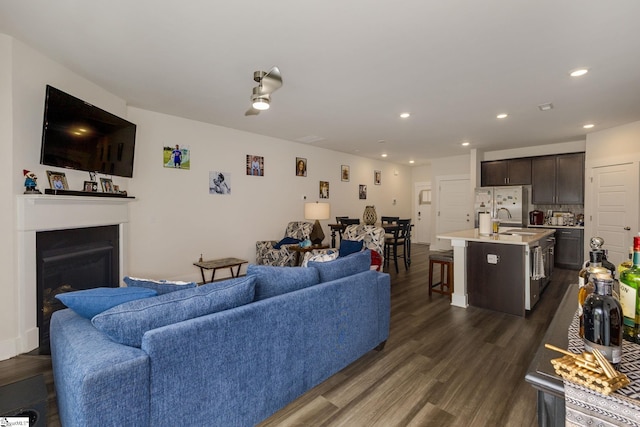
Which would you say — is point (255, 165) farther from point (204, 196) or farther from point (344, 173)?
point (344, 173)

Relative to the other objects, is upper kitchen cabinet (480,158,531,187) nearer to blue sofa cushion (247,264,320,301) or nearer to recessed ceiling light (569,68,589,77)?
recessed ceiling light (569,68,589,77)

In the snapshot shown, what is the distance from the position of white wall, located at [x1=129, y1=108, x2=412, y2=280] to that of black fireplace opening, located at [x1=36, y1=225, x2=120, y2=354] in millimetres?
526

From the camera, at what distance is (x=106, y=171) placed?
11.3ft

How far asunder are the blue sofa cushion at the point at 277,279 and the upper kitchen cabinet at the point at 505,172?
659 centimetres

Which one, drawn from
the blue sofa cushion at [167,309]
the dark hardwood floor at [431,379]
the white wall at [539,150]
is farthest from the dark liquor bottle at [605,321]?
the white wall at [539,150]

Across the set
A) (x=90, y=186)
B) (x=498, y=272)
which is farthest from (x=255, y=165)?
(x=498, y=272)

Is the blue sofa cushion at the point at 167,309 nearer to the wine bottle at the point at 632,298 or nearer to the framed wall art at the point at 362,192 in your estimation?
the wine bottle at the point at 632,298

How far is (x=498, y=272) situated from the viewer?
3.62 metres

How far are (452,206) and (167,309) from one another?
8009mm

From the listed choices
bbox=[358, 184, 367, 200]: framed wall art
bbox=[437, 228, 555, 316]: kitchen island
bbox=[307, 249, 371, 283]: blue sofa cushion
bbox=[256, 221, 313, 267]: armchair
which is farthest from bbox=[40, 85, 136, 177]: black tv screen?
bbox=[358, 184, 367, 200]: framed wall art

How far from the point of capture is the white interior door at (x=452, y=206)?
309 inches

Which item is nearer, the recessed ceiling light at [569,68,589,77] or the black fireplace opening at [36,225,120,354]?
the black fireplace opening at [36,225,120,354]

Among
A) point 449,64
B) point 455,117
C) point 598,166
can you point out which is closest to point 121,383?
point 449,64

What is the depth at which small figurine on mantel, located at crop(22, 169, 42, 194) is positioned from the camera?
8.64ft
